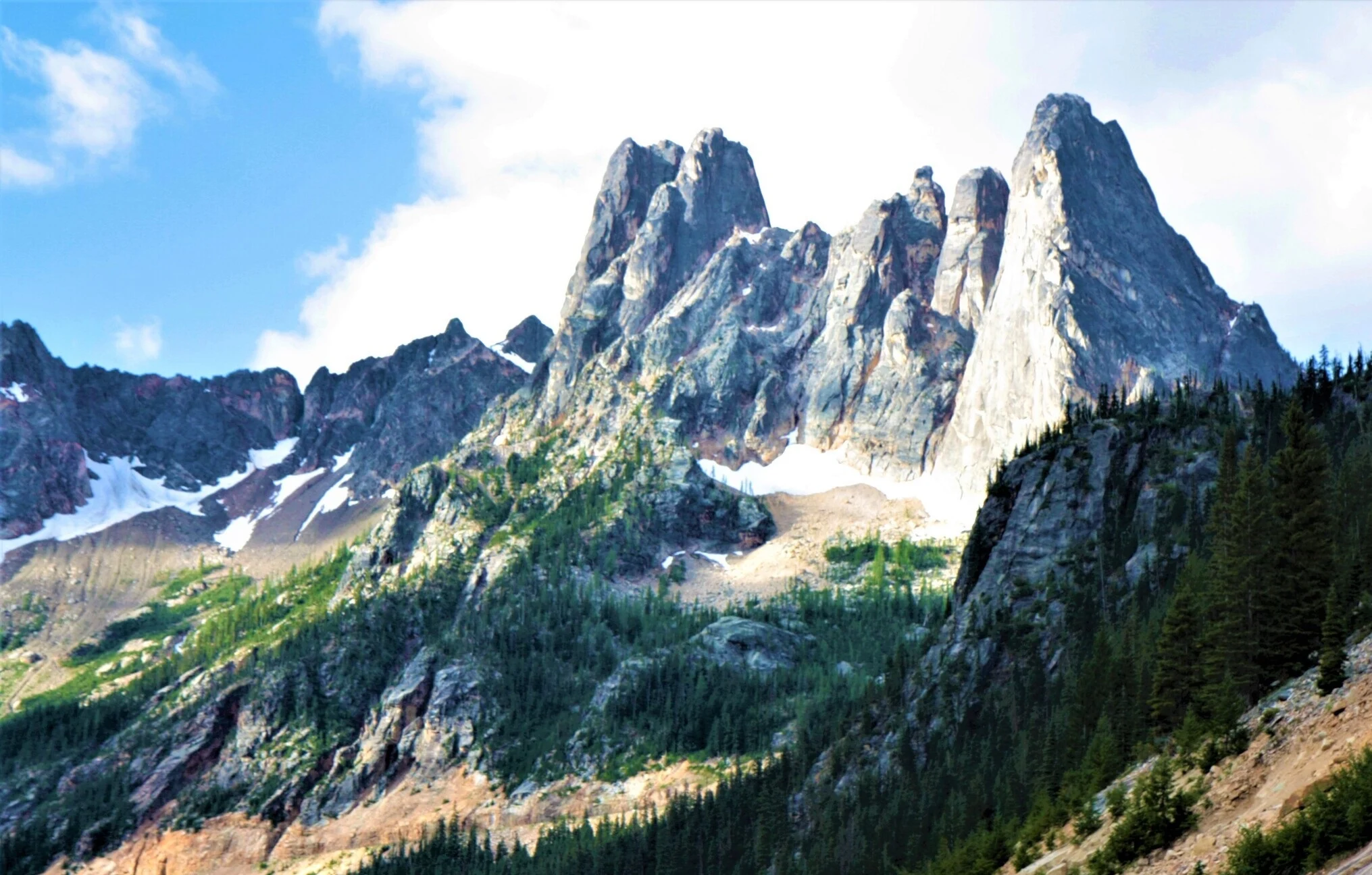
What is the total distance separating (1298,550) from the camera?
67125 millimetres

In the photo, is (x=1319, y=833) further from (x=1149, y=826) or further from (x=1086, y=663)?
(x=1086, y=663)

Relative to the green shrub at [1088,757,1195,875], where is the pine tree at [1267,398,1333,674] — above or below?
above

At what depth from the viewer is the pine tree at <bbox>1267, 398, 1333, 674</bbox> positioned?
60125 mm

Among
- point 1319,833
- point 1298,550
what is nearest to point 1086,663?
point 1298,550

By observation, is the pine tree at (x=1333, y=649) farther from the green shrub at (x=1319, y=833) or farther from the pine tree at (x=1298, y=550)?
the green shrub at (x=1319, y=833)

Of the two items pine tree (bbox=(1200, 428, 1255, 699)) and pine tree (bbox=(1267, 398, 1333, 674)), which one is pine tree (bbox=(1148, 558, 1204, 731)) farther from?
pine tree (bbox=(1267, 398, 1333, 674))

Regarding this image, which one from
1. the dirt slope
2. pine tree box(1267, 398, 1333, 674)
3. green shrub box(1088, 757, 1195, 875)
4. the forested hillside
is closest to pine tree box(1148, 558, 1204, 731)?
the forested hillside

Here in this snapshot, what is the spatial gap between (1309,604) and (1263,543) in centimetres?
885

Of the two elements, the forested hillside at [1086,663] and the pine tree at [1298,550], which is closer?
the pine tree at [1298,550]

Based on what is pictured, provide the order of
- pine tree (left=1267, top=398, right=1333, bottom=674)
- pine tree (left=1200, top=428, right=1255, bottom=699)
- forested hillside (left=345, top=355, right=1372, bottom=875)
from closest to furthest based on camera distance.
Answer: pine tree (left=1200, top=428, right=1255, bottom=699) < pine tree (left=1267, top=398, right=1333, bottom=674) < forested hillside (left=345, top=355, right=1372, bottom=875)

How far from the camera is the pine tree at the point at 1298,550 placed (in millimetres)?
60125

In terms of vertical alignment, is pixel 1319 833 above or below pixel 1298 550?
below

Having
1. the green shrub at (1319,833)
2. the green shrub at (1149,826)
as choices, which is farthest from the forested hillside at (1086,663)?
the green shrub at (1319,833)

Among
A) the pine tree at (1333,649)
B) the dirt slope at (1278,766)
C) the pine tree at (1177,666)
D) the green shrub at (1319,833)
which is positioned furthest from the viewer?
the pine tree at (1177,666)
